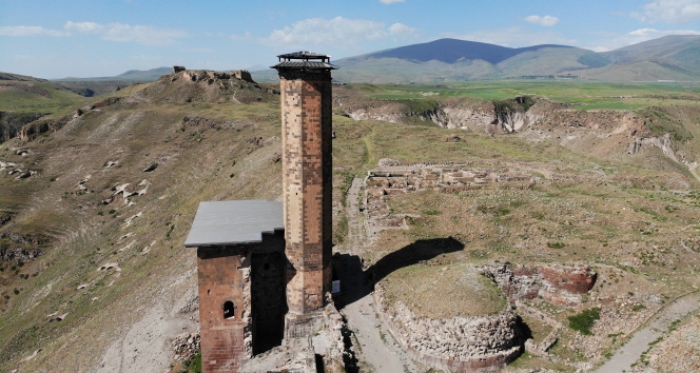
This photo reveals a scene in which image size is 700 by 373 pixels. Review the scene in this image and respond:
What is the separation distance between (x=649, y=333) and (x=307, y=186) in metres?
19.1

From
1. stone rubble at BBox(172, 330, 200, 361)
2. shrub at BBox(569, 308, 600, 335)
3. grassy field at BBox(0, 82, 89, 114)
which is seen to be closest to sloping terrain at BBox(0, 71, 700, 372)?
shrub at BBox(569, 308, 600, 335)

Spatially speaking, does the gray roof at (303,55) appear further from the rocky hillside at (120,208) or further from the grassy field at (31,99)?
the grassy field at (31,99)

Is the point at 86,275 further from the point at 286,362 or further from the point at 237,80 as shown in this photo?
the point at 237,80

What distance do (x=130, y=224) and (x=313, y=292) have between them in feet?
146

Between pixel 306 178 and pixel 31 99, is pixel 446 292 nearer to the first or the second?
pixel 306 178

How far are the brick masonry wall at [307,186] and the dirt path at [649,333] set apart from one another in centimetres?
1499

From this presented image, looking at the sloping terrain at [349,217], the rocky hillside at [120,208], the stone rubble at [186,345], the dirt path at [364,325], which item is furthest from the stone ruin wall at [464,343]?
the rocky hillside at [120,208]

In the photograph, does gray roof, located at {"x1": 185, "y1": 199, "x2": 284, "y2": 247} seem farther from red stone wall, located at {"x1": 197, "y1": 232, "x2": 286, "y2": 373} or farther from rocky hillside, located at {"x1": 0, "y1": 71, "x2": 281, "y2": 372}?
rocky hillside, located at {"x1": 0, "y1": 71, "x2": 281, "y2": 372}

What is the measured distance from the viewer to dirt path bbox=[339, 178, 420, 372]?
22.7 meters

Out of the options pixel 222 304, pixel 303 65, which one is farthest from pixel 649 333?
pixel 303 65

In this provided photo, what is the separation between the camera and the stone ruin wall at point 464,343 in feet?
73.6

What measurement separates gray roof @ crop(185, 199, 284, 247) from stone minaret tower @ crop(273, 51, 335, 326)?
5.73ft

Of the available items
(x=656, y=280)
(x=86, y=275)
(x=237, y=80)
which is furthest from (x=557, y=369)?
(x=237, y=80)

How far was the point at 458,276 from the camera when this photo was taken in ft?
86.0
